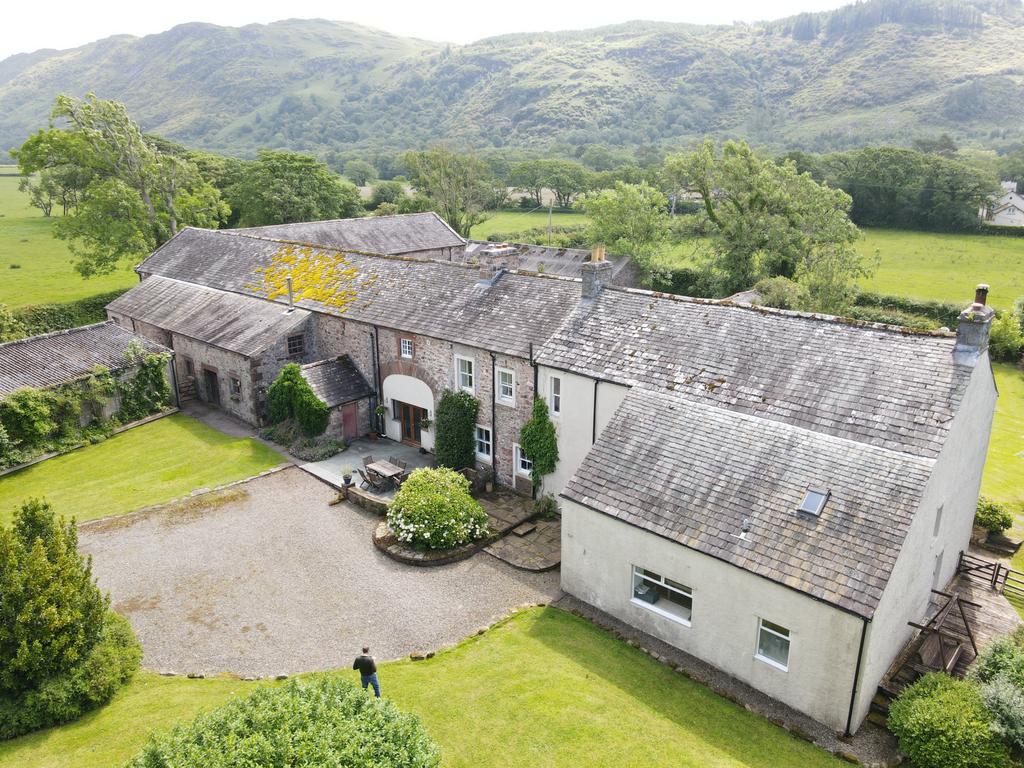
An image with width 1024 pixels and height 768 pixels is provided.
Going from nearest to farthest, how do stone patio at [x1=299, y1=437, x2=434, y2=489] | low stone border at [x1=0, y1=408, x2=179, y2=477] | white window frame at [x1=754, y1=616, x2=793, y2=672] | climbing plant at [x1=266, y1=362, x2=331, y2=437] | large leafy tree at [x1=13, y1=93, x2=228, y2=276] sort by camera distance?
white window frame at [x1=754, y1=616, x2=793, y2=672]
stone patio at [x1=299, y1=437, x2=434, y2=489]
low stone border at [x1=0, y1=408, x2=179, y2=477]
climbing plant at [x1=266, y1=362, x2=331, y2=437]
large leafy tree at [x1=13, y1=93, x2=228, y2=276]

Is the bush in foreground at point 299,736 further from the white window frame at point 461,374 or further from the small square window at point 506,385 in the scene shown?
the white window frame at point 461,374

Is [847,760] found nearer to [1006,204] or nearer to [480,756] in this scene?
[480,756]

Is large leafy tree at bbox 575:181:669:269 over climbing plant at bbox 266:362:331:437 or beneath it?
over

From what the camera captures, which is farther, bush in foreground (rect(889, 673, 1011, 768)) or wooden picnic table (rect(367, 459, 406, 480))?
wooden picnic table (rect(367, 459, 406, 480))

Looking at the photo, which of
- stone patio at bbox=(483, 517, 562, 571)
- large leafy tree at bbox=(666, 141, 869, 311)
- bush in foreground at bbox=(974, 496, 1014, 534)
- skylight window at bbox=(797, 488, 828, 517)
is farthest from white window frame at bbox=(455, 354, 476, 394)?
large leafy tree at bbox=(666, 141, 869, 311)

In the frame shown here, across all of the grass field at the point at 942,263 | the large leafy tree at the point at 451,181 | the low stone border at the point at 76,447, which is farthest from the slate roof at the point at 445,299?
the large leafy tree at the point at 451,181

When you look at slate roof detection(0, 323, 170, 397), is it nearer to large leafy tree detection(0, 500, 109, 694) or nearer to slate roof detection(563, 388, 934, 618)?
large leafy tree detection(0, 500, 109, 694)

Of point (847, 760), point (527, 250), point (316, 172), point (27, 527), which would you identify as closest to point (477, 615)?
point (847, 760)
